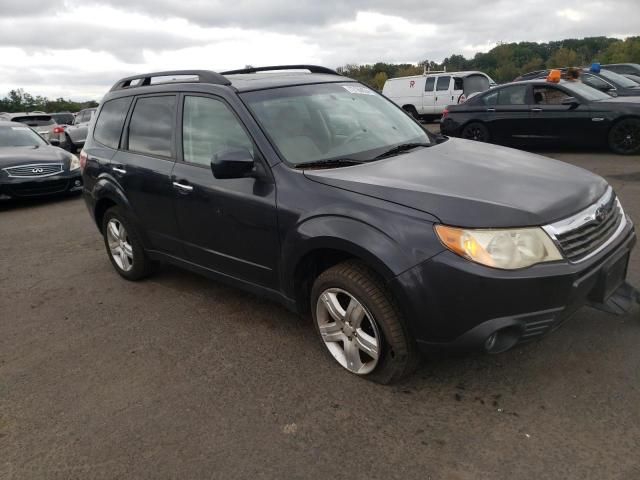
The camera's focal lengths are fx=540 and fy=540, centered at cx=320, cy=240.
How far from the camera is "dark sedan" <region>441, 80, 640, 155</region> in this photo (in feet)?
31.7

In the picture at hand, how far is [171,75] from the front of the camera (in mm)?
4312

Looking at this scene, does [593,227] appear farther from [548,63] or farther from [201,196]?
[548,63]

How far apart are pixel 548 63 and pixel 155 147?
285 ft

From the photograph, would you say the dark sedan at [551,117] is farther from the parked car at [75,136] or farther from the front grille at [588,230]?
the parked car at [75,136]

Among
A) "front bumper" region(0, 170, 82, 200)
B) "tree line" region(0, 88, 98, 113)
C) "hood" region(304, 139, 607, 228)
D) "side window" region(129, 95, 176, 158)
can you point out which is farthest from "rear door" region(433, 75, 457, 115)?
"tree line" region(0, 88, 98, 113)

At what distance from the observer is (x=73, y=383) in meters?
3.31

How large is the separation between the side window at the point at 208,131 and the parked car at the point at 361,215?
0.04 ft

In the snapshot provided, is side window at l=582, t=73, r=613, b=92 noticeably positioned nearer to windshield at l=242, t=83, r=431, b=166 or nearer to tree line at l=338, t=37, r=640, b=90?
windshield at l=242, t=83, r=431, b=166

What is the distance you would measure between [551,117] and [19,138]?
10006 mm

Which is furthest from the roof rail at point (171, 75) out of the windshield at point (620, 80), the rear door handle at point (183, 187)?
the windshield at point (620, 80)

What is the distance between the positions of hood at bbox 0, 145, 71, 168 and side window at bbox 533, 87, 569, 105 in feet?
29.0

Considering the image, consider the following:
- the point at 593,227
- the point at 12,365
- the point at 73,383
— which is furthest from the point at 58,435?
the point at 593,227

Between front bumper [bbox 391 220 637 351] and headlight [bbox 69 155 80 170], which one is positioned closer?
front bumper [bbox 391 220 637 351]

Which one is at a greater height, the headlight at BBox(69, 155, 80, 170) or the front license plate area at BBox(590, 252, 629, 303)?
the front license plate area at BBox(590, 252, 629, 303)
